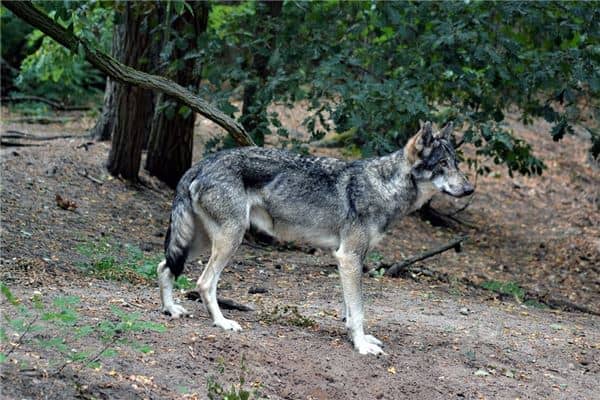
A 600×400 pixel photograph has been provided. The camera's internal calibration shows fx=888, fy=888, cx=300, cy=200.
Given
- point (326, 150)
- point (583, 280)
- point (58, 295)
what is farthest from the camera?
point (326, 150)

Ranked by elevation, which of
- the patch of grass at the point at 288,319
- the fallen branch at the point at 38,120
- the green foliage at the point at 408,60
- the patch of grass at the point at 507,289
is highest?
the green foliage at the point at 408,60

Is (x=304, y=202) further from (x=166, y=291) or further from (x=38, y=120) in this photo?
(x=38, y=120)

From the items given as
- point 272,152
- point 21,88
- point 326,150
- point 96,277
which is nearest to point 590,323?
point 272,152

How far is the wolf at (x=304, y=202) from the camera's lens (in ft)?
24.9

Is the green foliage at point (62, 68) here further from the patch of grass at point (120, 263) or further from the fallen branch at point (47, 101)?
the patch of grass at point (120, 263)

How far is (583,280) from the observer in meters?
13.8

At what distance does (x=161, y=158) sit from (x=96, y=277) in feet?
15.9

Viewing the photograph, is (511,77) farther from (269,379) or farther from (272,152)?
(269,379)

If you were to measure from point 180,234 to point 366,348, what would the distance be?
6.12ft

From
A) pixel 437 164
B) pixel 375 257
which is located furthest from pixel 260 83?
pixel 437 164

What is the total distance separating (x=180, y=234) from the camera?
300 inches

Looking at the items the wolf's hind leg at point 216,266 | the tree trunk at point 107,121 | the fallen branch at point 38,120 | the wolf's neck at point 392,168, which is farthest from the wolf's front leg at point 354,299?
the fallen branch at point 38,120

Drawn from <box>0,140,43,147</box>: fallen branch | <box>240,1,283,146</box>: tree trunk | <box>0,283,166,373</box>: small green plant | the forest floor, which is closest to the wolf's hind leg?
the forest floor

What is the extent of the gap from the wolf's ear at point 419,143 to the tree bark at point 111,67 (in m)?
2.39
